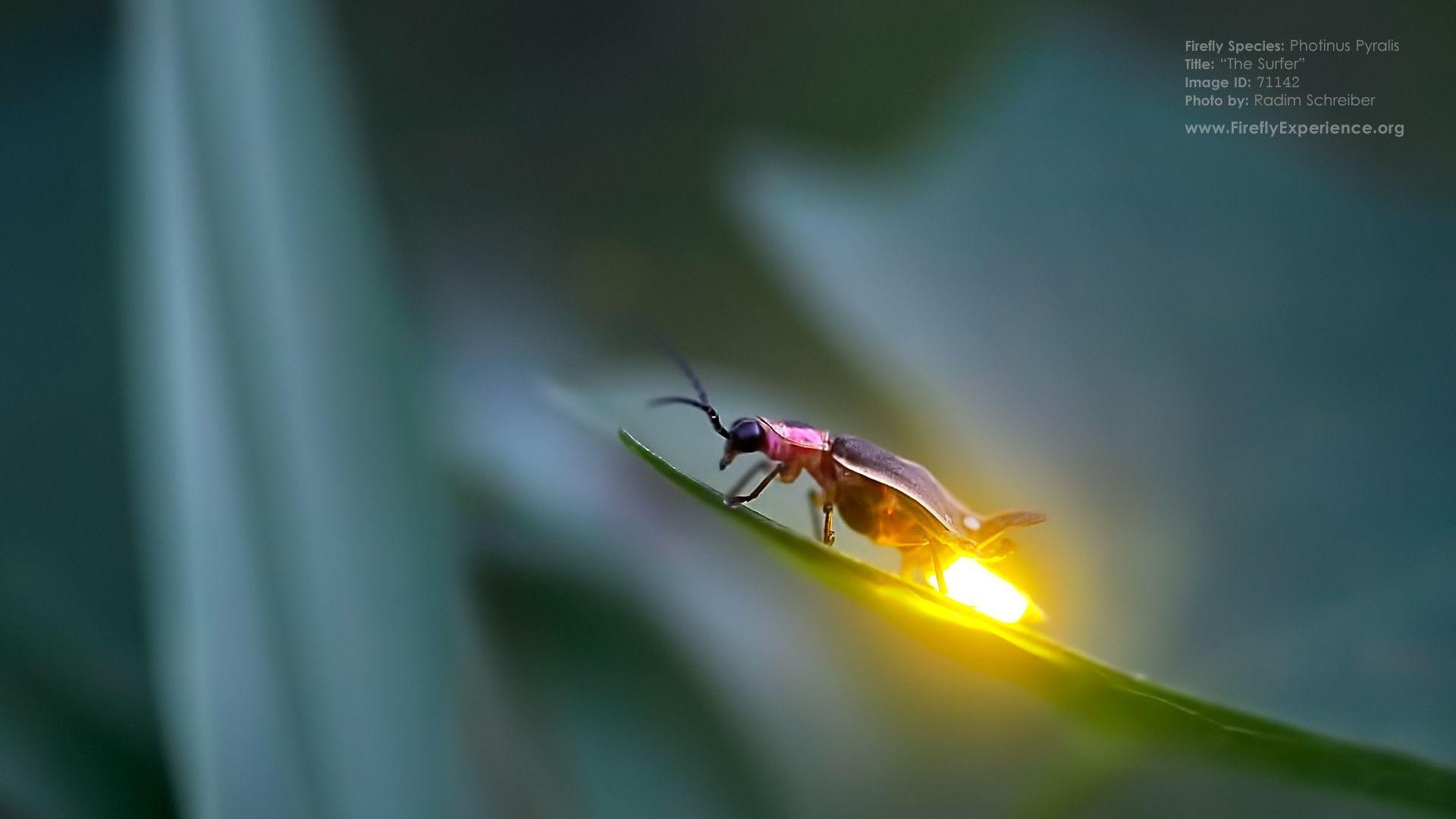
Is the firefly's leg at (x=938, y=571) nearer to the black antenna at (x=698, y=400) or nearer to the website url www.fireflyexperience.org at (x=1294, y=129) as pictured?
the black antenna at (x=698, y=400)

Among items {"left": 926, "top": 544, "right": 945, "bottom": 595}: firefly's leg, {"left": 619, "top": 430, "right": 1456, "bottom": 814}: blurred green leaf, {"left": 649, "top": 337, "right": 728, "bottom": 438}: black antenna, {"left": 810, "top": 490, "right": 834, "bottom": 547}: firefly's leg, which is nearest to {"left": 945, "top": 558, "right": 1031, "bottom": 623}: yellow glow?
{"left": 926, "top": 544, "right": 945, "bottom": 595}: firefly's leg

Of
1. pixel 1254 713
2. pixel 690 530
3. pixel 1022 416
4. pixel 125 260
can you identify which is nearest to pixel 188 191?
pixel 125 260

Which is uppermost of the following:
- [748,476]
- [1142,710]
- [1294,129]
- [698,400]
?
[1294,129]

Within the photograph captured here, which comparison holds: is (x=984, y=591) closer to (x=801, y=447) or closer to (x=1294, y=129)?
(x=801, y=447)

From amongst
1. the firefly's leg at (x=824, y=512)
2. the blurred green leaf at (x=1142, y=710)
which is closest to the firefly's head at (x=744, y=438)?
the firefly's leg at (x=824, y=512)

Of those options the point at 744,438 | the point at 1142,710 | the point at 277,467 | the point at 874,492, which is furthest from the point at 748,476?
the point at 1142,710

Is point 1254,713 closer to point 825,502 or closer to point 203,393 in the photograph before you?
point 203,393

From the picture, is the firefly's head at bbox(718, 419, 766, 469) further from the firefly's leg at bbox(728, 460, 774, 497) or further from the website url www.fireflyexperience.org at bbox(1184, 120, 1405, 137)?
the website url www.fireflyexperience.org at bbox(1184, 120, 1405, 137)
